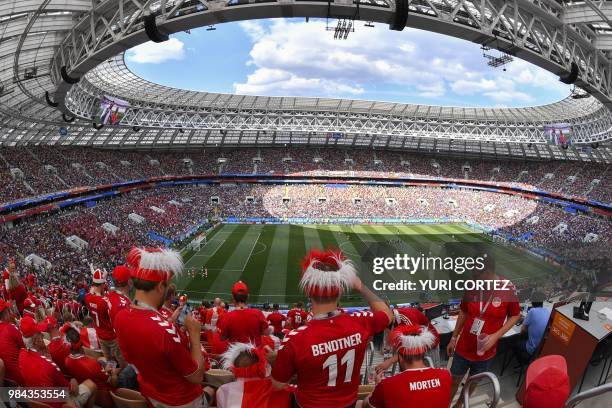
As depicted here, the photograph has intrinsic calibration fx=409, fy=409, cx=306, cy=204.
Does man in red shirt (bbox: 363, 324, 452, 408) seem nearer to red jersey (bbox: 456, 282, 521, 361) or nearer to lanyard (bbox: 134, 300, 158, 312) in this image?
lanyard (bbox: 134, 300, 158, 312)

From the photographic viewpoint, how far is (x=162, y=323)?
317 cm

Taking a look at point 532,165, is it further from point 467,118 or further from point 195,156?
point 195,156

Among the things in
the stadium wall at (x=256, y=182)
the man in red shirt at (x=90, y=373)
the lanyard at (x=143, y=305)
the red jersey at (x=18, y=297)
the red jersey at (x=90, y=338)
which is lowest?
the stadium wall at (x=256, y=182)

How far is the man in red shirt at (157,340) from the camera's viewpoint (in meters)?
3.15

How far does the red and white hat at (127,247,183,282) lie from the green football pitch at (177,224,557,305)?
51.1ft

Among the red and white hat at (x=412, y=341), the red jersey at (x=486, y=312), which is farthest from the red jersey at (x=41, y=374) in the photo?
the red jersey at (x=486, y=312)

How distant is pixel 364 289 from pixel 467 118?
1984 inches

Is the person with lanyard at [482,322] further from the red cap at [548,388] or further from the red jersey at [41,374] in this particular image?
the red jersey at [41,374]

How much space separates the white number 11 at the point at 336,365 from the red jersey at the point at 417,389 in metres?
0.25

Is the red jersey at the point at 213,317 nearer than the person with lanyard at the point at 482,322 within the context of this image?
No

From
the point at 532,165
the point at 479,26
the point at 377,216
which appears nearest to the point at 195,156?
the point at 377,216

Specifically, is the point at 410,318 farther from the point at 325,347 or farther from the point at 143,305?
the point at 143,305

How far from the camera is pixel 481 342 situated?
5.02 metres

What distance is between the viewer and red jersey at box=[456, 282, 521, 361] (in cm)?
500
